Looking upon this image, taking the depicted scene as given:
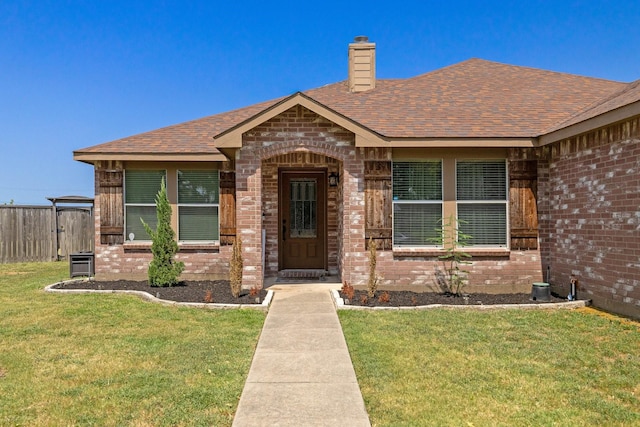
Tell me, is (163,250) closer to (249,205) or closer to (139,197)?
(139,197)

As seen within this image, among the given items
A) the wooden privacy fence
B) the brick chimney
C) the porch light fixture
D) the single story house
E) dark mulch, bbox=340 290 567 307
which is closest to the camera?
the single story house

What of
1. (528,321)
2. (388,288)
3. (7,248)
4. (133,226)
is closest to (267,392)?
(528,321)

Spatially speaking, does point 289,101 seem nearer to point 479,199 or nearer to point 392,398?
point 479,199

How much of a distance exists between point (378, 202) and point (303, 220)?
2876mm

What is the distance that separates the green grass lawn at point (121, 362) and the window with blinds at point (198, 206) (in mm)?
2608

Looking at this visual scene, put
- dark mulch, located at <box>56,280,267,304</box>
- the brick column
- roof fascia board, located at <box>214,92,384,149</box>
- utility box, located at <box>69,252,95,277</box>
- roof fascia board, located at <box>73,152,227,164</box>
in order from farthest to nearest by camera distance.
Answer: utility box, located at <box>69,252,95,277</box>
roof fascia board, located at <box>73,152,227,164</box>
the brick column
roof fascia board, located at <box>214,92,384,149</box>
dark mulch, located at <box>56,280,267,304</box>

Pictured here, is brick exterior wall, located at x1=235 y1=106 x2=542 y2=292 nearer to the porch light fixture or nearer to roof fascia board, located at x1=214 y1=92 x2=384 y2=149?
roof fascia board, located at x1=214 y1=92 x2=384 y2=149

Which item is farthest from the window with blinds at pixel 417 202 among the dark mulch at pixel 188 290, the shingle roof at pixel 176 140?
the shingle roof at pixel 176 140

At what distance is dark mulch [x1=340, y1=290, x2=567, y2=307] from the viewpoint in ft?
26.7

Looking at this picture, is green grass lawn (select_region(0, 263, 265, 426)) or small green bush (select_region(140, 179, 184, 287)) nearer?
green grass lawn (select_region(0, 263, 265, 426))

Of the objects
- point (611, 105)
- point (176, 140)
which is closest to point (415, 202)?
point (611, 105)

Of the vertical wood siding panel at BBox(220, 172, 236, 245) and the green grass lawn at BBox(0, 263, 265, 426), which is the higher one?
the vertical wood siding panel at BBox(220, 172, 236, 245)

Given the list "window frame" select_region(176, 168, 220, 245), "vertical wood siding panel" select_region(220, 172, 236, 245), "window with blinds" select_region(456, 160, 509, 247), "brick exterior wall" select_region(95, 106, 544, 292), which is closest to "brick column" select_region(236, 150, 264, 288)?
"brick exterior wall" select_region(95, 106, 544, 292)

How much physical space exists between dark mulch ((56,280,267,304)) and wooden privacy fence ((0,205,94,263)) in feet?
22.9
